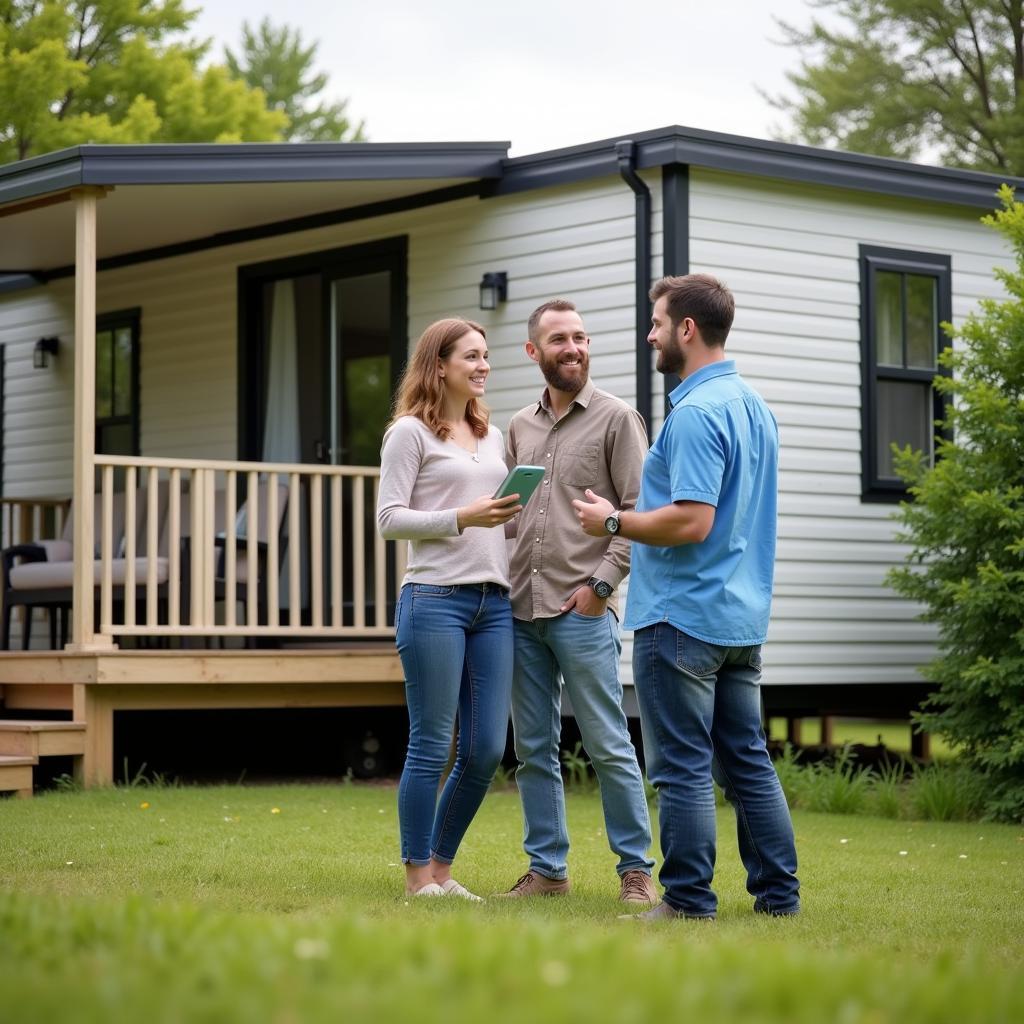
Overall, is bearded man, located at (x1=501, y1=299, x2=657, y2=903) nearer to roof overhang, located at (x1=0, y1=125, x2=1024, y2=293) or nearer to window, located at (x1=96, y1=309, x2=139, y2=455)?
roof overhang, located at (x1=0, y1=125, x2=1024, y2=293)

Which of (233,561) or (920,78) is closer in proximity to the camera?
(233,561)

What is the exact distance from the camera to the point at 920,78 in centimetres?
2491

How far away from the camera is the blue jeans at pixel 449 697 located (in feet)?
16.8

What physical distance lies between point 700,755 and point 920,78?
72.2 ft

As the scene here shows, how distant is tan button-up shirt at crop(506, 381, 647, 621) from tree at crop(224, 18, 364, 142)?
25.6 meters

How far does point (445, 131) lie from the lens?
104 ft

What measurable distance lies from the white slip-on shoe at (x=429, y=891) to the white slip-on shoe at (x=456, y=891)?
0.07 feet

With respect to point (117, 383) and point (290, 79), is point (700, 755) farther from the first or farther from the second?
point (290, 79)

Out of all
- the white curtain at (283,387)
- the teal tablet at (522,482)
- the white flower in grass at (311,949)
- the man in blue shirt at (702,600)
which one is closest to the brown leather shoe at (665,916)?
the man in blue shirt at (702,600)

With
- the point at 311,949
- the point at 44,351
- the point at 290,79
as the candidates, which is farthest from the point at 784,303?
the point at 290,79

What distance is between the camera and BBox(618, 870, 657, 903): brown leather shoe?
204 inches

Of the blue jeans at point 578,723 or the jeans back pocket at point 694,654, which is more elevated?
the jeans back pocket at point 694,654

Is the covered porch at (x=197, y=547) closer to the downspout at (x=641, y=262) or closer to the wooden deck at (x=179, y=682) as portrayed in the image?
the wooden deck at (x=179, y=682)

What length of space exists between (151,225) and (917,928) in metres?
7.53
